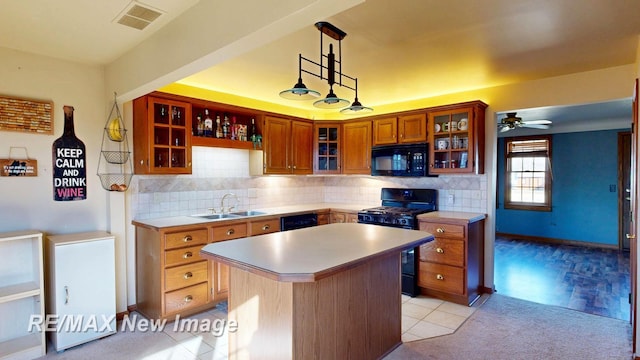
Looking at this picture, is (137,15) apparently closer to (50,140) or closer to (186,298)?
(50,140)

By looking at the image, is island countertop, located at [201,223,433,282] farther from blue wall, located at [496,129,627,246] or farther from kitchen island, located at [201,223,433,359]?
blue wall, located at [496,129,627,246]

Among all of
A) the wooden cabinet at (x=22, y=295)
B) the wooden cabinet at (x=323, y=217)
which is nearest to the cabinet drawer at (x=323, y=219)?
the wooden cabinet at (x=323, y=217)

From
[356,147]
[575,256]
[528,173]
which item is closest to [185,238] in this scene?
[356,147]

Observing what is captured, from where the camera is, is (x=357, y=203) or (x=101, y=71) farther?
(x=357, y=203)

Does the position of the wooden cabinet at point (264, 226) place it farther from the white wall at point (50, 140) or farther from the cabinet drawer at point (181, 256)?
the white wall at point (50, 140)

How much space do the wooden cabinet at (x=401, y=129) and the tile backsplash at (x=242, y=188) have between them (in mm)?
601

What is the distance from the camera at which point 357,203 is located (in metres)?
5.16

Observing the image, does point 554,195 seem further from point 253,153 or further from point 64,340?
point 64,340

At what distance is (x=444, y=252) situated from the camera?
363 centimetres

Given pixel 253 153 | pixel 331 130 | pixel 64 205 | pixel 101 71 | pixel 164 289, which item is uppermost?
pixel 101 71

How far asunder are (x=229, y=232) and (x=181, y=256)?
518mm

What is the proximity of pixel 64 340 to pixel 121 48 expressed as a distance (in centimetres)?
234

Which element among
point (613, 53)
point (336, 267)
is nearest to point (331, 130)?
point (613, 53)

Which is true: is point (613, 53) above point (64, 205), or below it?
above
